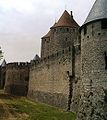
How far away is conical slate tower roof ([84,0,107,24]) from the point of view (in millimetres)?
16528

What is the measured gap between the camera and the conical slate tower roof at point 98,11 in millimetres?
16528

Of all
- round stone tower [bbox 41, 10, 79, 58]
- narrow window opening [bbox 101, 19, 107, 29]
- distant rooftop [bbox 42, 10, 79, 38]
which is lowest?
narrow window opening [bbox 101, 19, 107, 29]

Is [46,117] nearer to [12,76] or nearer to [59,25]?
[59,25]

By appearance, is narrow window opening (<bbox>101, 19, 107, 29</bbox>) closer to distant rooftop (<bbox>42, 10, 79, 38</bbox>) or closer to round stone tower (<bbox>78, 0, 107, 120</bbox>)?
round stone tower (<bbox>78, 0, 107, 120</bbox>)

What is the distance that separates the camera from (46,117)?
→ 792 inches

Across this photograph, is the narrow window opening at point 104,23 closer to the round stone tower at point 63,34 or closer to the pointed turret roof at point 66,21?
the round stone tower at point 63,34

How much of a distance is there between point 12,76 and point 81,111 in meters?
24.2

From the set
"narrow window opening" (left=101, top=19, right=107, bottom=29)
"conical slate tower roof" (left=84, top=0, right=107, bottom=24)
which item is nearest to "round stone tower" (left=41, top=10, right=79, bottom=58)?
"conical slate tower roof" (left=84, top=0, right=107, bottom=24)

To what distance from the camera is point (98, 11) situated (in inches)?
663

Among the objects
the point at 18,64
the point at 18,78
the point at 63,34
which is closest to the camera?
the point at 63,34

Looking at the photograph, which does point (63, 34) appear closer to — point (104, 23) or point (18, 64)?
point (18, 64)

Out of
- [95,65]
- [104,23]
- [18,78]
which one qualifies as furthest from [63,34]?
[95,65]

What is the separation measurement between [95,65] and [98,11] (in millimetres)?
2957

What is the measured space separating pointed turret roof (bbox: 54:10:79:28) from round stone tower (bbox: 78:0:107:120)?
715 inches
